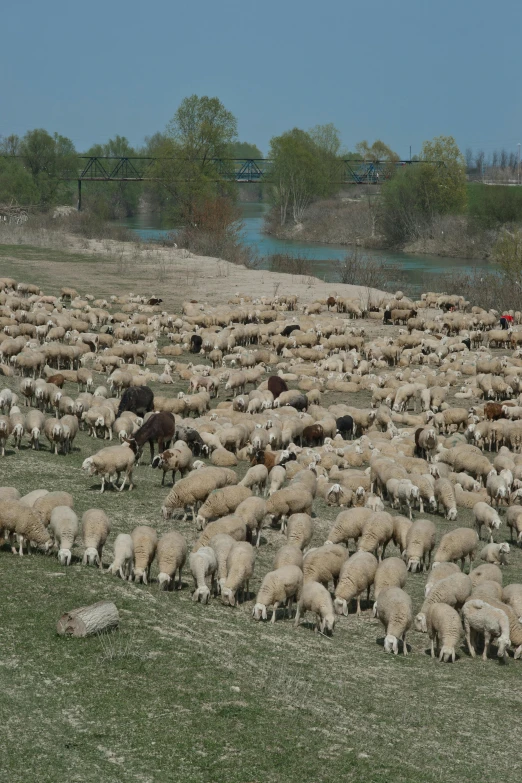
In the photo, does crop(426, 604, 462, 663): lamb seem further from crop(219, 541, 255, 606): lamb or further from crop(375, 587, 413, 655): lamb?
crop(219, 541, 255, 606): lamb

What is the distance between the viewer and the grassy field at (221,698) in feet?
23.2

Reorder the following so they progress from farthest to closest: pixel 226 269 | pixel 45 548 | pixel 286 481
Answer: pixel 226 269 < pixel 286 481 < pixel 45 548

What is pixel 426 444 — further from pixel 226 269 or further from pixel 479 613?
pixel 226 269

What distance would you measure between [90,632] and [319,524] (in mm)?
5861

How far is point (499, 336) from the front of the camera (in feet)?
99.9

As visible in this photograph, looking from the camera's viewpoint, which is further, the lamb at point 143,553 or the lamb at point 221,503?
the lamb at point 221,503

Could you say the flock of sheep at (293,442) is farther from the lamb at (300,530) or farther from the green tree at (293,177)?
the green tree at (293,177)

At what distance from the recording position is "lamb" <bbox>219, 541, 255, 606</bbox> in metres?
10.5

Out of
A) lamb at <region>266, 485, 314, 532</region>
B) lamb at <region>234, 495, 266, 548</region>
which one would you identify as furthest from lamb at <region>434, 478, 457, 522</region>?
lamb at <region>234, 495, 266, 548</region>

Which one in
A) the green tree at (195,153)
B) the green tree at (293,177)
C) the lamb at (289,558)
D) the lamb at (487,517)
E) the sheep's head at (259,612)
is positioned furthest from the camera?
the green tree at (293,177)

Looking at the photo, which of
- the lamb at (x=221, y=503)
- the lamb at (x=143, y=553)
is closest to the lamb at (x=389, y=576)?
the lamb at (x=143, y=553)

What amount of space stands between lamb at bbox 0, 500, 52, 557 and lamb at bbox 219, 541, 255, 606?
189 cm

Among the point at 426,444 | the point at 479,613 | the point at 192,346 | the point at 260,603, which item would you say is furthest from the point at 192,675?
the point at 192,346

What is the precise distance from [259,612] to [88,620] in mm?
1990
